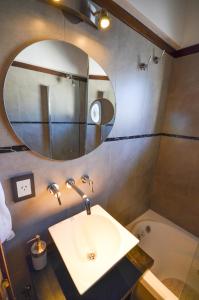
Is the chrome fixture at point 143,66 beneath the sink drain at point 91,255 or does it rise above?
above

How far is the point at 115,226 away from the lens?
980 mm

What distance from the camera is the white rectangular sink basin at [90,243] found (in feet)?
2.37

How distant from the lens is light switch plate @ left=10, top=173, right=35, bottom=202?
80 cm

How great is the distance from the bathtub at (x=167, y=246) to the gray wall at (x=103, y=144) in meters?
→ 0.24

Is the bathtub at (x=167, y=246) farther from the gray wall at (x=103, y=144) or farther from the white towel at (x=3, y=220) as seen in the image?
the white towel at (x=3, y=220)

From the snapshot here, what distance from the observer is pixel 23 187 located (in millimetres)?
833

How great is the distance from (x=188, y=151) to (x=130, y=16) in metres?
1.38

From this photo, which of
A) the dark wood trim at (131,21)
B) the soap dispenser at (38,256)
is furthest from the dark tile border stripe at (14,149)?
the dark wood trim at (131,21)

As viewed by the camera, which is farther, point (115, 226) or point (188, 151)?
point (188, 151)

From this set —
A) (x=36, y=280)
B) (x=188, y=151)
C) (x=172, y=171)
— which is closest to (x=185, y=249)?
(x=172, y=171)

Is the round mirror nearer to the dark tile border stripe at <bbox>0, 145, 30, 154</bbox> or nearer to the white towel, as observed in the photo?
the dark tile border stripe at <bbox>0, 145, 30, 154</bbox>

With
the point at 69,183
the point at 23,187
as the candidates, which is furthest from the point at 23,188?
the point at 69,183

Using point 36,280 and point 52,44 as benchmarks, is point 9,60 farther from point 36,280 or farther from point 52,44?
point 36,280

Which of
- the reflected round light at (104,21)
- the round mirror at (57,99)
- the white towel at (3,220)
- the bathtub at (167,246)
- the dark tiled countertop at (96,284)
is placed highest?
the reflected round light at (104,21)
